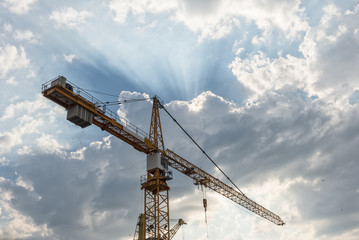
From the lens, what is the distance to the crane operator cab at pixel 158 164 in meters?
62.1

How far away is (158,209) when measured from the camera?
2392 inches

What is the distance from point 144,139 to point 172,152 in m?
9.82

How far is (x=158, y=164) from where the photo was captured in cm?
6200

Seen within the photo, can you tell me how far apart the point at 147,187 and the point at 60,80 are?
26868 millimetres

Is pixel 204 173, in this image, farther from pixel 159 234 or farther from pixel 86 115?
pixel 86 115

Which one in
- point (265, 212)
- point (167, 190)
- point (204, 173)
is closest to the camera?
point (167, 190)

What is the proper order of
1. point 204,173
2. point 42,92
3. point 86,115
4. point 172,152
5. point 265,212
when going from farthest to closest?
point 265,212 < point 204,173 < point 172,152 < point 86,115 < point 42,92

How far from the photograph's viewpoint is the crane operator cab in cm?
6212

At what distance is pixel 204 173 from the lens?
7825 centimetres

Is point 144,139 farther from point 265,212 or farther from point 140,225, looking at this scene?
point 265,212

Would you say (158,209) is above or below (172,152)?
below

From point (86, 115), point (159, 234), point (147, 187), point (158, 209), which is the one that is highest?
point (86, 115)

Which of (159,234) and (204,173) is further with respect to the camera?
(204,173)

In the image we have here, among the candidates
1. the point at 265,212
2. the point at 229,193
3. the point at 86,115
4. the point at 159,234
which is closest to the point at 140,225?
the point at 159,234
